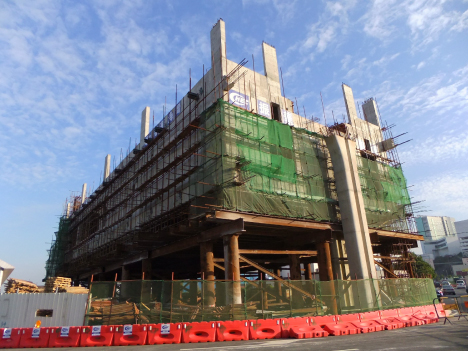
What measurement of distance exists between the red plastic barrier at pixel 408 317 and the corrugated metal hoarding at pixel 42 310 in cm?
1510

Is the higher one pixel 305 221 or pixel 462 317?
pixel 305 221

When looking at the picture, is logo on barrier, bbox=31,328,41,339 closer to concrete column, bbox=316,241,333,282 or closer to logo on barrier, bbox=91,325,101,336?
logo on barrier, bbox=91,325,101,336

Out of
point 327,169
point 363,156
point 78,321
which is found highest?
point 363,156

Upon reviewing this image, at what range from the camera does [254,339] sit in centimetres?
1284

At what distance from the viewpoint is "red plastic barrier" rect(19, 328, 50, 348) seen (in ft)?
39.2

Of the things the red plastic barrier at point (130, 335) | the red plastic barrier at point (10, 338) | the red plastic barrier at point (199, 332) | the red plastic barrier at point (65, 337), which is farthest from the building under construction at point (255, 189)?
the red plastic barrier at point (10, 338)

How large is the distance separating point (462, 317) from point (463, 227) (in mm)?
169987

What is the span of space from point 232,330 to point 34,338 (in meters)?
7.31

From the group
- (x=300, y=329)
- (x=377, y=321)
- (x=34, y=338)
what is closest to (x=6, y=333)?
(x=34, y=338)

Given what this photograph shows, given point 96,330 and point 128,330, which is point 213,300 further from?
point 96,330

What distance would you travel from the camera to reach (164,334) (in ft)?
40.3

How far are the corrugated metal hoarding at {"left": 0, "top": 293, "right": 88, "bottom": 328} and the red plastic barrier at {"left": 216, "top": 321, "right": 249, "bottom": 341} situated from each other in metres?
5.31

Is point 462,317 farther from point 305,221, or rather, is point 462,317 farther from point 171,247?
point 171,247

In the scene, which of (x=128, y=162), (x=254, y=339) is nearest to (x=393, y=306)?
(x=254, y=339)
